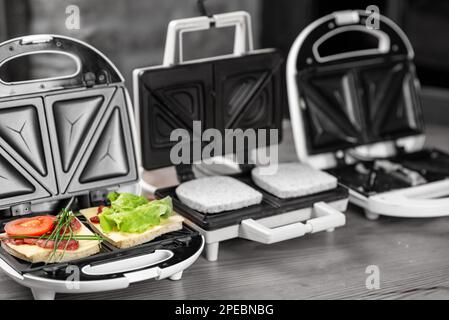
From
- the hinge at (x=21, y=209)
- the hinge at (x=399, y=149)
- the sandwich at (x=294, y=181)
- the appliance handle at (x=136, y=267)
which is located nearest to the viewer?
the appliance handle at (x=136, y=267)

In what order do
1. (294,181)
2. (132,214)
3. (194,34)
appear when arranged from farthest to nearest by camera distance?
(194,34) < (294,181) < (132,214)

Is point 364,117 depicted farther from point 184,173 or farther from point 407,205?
point 184,173

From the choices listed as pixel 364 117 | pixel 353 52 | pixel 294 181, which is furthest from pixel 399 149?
pixel 294 181

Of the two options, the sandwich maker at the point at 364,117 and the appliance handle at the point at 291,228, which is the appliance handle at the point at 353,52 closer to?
the sandwich maker at the point at 364,117

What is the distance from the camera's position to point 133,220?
1.53m

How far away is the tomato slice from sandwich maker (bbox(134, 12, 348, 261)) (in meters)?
0.32

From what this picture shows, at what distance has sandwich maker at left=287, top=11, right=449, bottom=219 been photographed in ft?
6.41

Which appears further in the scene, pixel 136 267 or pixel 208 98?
pixel 208 98

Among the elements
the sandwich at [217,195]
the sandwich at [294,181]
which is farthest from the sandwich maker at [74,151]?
the sandwich at [294,181]

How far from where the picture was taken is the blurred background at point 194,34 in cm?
325

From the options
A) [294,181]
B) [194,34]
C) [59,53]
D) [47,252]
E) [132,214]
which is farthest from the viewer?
[194,34]

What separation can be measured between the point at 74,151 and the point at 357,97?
860mm

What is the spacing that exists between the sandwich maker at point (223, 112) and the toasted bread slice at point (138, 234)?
0.21 feet
